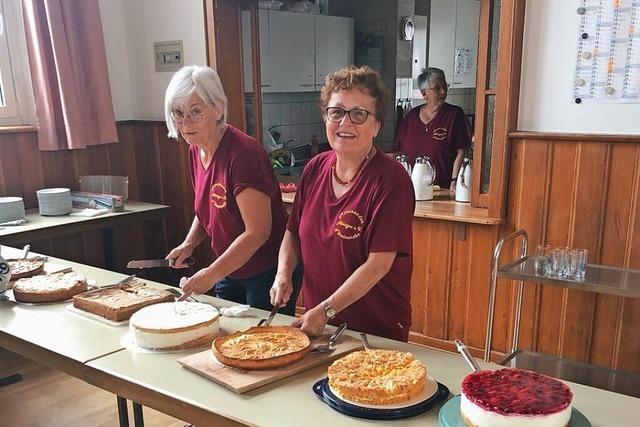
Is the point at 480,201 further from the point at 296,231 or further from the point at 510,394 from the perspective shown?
the point at 510,394

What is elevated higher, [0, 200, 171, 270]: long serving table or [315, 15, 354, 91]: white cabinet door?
[315, 15, 354, 91]: white cabinet door

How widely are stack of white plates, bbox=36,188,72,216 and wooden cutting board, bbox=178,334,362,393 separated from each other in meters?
2.16

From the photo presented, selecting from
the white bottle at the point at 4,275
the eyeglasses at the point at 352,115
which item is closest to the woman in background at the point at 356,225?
the eyeglasses at the point at 352,115

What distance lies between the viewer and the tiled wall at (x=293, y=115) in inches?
198

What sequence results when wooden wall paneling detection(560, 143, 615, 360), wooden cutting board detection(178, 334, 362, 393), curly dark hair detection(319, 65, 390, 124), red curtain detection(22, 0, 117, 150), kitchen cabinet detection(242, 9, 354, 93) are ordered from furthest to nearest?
kitchen cabinet detection(242, 9, 354, 93) < red curtain detection(22, 0, 117, 150) < wooden wall paneling detection(560, 143, 615, 360) < curly dark hair detection(319, 65, 390, 124) < wooden cutting board detection(178, 334, 362, 393)

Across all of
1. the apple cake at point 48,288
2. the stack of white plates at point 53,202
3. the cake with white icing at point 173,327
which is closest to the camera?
the cake with white icing at point 173,327

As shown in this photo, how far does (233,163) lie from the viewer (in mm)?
1862

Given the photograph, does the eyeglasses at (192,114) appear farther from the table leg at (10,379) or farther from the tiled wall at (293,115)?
the tiled wall at (293,115)

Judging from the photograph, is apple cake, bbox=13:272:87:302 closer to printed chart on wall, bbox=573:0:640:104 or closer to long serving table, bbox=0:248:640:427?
long serving table, bbox=0:248:640:427

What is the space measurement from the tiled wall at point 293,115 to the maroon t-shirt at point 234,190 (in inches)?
119

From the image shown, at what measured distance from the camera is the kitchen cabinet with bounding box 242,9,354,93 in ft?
15.0

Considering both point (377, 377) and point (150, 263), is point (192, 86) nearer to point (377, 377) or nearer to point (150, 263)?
point (150, 263)

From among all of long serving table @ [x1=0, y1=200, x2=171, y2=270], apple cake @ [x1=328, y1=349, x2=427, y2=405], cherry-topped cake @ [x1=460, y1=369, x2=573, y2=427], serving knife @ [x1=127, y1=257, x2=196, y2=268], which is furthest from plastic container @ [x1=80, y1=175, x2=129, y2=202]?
cherry-topped cake @ [x1=460, y1=369, x2=573, y2=427]

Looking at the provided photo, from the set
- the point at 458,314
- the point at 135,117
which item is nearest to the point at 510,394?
the point at 458,314
